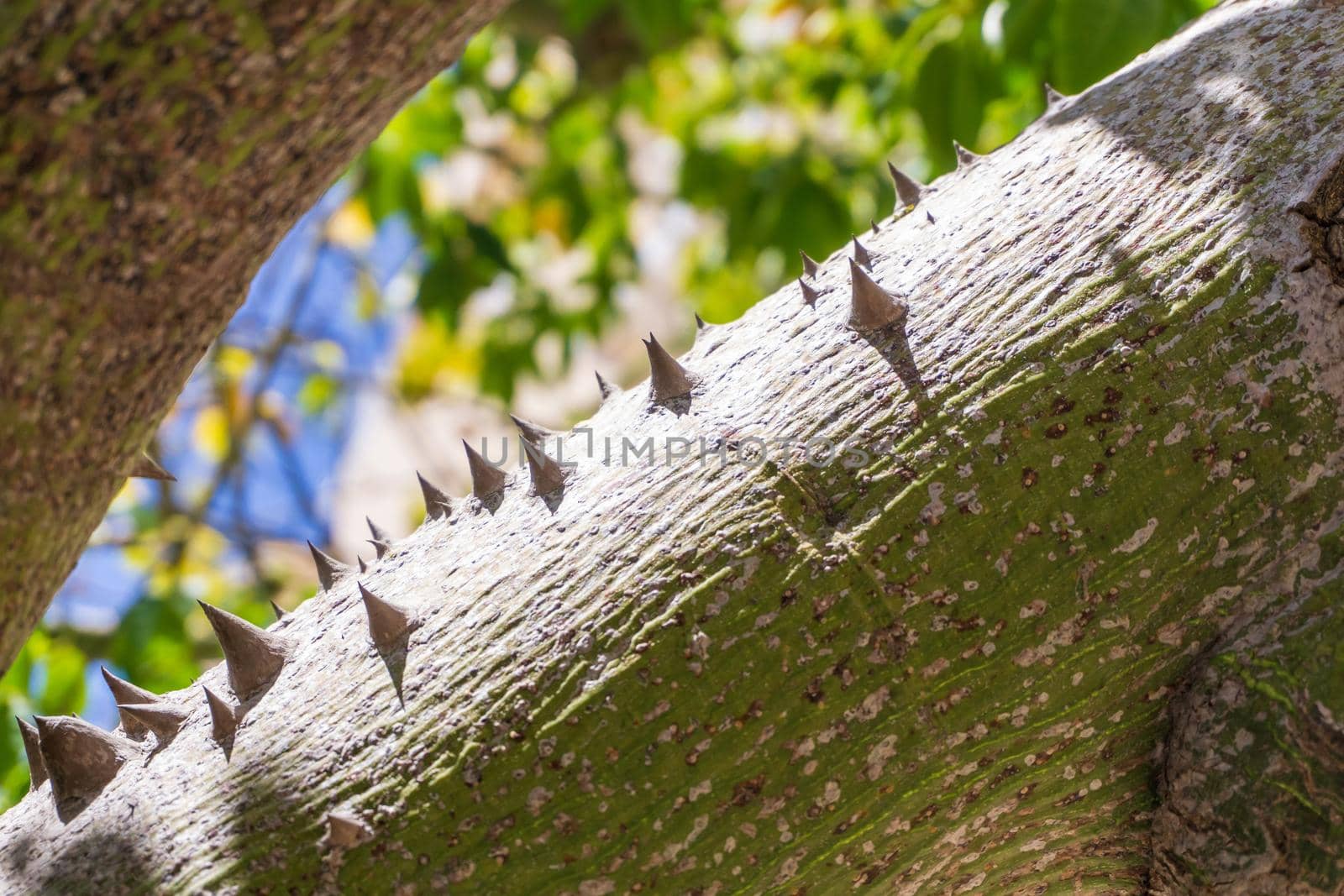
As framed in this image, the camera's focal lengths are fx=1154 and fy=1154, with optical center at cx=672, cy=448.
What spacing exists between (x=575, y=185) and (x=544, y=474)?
3.60 meters

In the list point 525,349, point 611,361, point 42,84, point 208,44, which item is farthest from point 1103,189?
point 611,361

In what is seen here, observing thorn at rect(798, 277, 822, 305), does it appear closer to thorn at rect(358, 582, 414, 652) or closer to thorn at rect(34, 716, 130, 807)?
thorn at rect(358, 582, 414, 652)

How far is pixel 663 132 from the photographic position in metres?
5.81

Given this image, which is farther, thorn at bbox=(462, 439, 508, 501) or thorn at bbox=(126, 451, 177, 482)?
thorn at bbox=(462, 439, 508, 501)

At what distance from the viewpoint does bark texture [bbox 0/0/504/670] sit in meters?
0.92

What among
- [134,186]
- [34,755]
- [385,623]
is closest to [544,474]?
[385,623]

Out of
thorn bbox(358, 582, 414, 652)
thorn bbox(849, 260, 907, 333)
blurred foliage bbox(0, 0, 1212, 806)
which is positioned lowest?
thorn bbox(358, 582, 414, 652)

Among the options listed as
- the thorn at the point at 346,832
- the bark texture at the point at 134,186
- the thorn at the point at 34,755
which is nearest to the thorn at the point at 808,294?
the bark texture at the point at 134,186

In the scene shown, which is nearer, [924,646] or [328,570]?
[924,646]

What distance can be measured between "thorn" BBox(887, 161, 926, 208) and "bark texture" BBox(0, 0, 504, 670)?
0.83 m

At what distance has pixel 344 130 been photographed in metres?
1.08

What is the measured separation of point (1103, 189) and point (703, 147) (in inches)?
133

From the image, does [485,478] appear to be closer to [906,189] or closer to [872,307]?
[872,307]

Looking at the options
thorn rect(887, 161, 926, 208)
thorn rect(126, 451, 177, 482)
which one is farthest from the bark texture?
thorn rect(887, 161, 926, 208)
